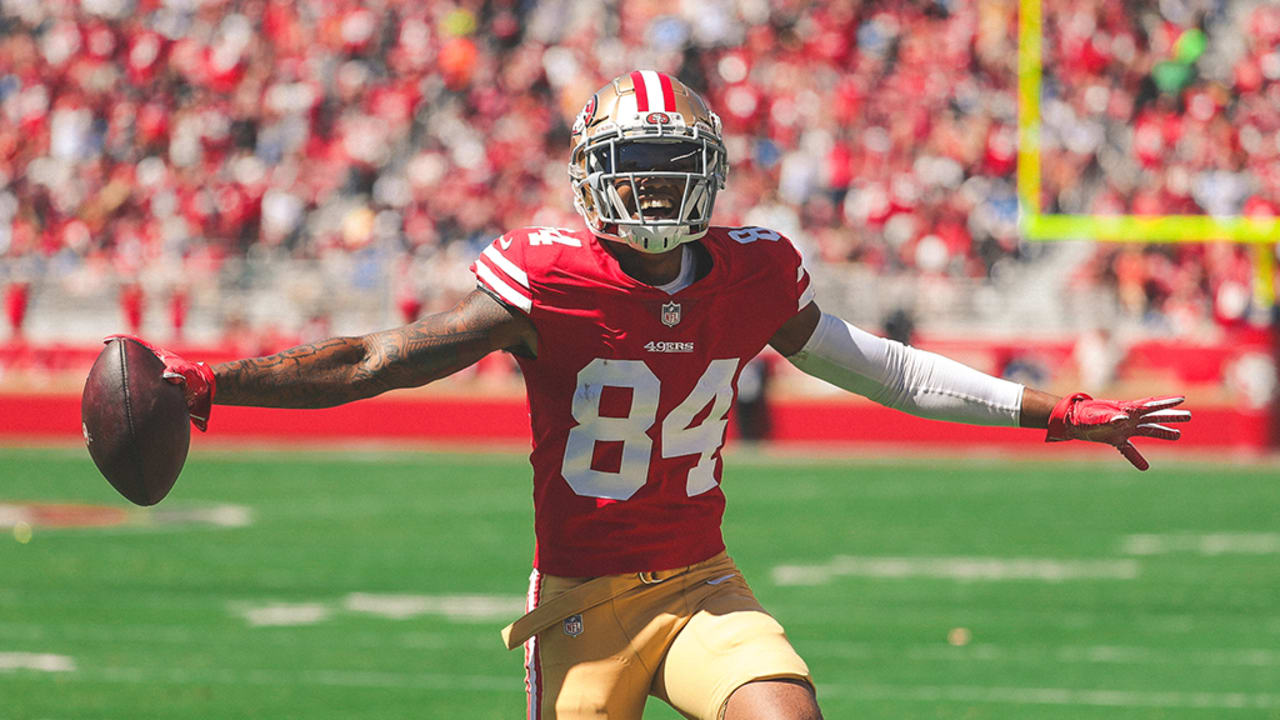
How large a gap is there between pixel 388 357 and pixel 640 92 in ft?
2.60

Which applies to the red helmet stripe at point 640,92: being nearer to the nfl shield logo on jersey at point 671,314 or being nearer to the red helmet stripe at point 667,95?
the red helmet stripe at point 667,95

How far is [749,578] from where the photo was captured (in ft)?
33.0

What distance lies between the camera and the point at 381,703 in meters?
6.95

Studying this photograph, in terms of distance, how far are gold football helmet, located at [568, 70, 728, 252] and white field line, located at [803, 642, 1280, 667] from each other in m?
4.00

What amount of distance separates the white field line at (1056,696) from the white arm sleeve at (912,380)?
2576 millimetres

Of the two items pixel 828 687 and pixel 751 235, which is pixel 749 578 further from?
pixel 751 235

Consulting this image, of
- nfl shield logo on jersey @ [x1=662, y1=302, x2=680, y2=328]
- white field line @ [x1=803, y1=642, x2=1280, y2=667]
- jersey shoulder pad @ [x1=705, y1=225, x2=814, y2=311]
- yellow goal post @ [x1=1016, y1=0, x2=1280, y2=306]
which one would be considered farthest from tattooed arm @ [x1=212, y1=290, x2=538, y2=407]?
yellow goal post @ [x1=1016, y1=0, x2=1280, y2=306]

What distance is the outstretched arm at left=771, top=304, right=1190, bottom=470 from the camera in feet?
15.0

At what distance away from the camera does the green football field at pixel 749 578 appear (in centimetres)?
718

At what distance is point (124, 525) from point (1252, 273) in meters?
11.0

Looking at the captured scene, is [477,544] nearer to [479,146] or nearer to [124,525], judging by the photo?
[124,525]

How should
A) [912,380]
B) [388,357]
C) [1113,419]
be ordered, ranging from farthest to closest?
[912,380], [1113,419], [388,357]

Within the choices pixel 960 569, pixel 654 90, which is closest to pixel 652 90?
pixel 654 90

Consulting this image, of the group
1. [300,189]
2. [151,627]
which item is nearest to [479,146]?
[300,189]
